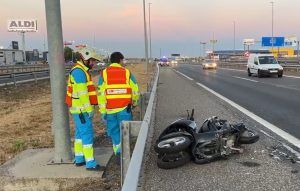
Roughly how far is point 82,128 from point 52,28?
1.70m

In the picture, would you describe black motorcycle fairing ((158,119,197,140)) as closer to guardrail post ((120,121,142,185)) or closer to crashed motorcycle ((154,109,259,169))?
crashed motorcycle ((154,109,259,169))

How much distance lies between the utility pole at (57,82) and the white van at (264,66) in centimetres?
2990

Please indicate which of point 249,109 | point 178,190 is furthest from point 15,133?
point 178,190

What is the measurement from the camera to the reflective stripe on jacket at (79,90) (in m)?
6.83

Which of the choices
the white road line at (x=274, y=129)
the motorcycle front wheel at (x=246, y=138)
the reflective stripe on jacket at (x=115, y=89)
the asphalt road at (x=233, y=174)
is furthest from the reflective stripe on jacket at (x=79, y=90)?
the white road line at (x=274, y=129)

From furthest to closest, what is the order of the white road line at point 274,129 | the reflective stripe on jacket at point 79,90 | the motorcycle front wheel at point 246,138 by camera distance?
the white road line at point 274,129, the motorcycle front wheel at point 246,138, the reflective stripe on jacket at point 79,90

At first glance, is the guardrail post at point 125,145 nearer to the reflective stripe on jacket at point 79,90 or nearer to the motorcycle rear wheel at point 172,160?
the motorcycle rear wheel at point 172,160

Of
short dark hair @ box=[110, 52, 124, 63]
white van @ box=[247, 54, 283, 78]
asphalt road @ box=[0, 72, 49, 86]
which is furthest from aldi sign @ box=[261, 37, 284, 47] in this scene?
short dark hair @ box=[110, 52, 124, 63]

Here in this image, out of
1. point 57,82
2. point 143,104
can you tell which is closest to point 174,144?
point 57,82

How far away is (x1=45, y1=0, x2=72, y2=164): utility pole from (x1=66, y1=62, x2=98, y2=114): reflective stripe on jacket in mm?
497

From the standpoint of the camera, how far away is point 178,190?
5.45 m

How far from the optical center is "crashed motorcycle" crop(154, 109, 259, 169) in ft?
20.5

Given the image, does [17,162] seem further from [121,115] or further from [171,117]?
[171,117]

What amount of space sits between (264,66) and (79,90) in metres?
31.0
